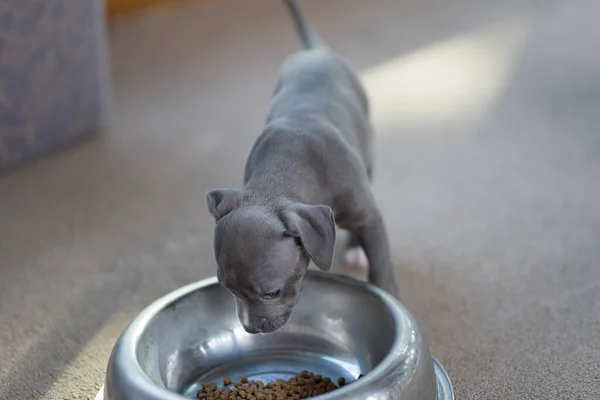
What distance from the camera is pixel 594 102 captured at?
3.25m

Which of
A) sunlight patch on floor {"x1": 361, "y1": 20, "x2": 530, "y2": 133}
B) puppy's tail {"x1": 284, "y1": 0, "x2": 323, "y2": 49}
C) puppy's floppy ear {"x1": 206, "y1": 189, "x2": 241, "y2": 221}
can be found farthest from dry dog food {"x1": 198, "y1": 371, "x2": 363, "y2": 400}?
sunlight patch on floor {"x1": 361, "y1": 20, "x2": 530, "y2": 133}

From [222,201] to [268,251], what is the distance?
17 cm

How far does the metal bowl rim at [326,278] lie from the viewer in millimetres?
1409

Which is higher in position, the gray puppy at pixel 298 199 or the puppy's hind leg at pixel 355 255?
the gray puppy at pixel 298 199

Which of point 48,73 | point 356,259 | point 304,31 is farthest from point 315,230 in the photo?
point 48,73

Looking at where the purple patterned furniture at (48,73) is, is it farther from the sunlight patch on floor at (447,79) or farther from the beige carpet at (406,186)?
the sunlight patch on floor at (447,79)

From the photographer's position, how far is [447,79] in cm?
365

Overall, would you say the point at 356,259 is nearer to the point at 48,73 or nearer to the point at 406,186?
the point at 406,186

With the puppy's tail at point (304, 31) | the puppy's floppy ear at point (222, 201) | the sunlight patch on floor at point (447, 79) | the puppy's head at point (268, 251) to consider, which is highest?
the puppy's tail at point (304, 31)

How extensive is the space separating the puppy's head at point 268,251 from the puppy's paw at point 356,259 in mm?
647

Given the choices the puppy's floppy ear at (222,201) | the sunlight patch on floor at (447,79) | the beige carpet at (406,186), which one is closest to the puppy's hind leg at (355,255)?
the beige carpet at (406,186)

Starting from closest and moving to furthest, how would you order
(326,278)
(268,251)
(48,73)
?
1. (268,251)
2. (326,278)
3. (48,73)

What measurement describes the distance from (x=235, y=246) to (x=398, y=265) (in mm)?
830

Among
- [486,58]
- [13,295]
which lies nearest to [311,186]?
[13,295]
